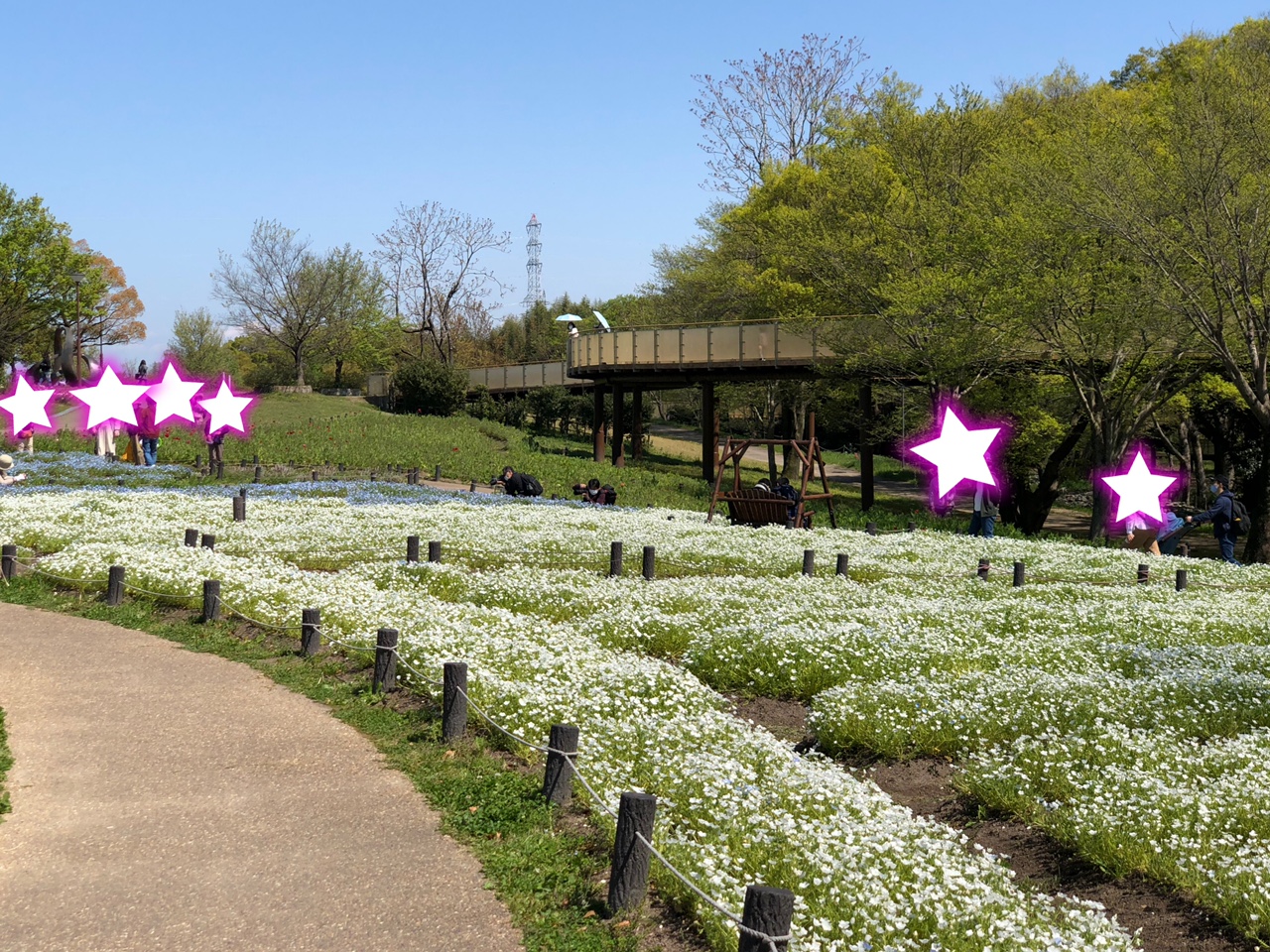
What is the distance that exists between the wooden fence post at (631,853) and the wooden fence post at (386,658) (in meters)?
5.54

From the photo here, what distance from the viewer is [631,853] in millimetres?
7047

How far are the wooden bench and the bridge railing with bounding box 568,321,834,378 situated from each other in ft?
47.7

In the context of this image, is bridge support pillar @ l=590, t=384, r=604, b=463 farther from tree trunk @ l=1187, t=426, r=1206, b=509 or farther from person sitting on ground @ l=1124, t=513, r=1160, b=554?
person sitting on ground @ l=1124, t=513, r=1160, b=554

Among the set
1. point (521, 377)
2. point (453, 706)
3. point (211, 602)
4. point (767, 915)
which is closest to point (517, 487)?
point (211, 602)

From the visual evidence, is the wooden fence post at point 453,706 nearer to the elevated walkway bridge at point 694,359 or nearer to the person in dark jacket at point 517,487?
the person in dark jacket at point 517,487

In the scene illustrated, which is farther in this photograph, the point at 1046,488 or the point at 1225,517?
the point at 1046,488

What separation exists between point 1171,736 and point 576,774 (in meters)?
5.70

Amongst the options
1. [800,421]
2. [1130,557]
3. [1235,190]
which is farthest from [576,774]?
[800,421]

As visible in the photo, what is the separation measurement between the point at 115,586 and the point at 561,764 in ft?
35.1

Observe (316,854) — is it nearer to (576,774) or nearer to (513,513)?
(576,774)

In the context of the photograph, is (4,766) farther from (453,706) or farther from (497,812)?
(497,812)

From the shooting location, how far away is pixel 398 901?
7.14 m

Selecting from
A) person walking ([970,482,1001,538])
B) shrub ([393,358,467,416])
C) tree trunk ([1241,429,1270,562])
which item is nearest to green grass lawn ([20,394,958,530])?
shrub ([393,358,467,416])

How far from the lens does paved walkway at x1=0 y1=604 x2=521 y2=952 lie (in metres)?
6.76
